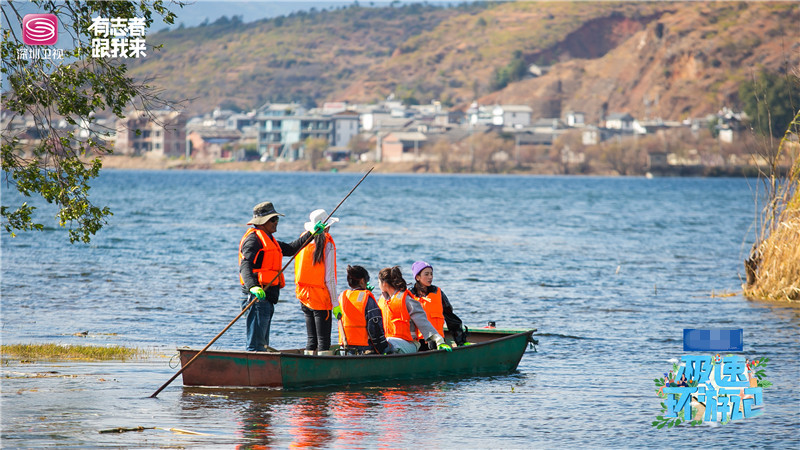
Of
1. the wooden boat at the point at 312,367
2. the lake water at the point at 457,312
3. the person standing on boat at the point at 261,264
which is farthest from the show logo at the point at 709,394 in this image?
the person standing on boat at the point at 261,264

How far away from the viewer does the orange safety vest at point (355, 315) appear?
42.5ft

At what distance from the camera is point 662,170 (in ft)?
557

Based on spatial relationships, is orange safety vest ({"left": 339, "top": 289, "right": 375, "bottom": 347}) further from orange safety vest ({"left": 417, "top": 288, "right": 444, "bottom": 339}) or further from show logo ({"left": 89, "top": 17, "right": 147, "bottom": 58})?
show logo ({"left": 89, "top": 17, "right": 147, "bottom": 58})

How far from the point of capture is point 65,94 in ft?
38.2

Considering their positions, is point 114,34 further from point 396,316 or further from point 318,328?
point 396,316

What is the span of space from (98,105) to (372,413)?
4.96 m

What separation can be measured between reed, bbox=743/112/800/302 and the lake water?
952 mm

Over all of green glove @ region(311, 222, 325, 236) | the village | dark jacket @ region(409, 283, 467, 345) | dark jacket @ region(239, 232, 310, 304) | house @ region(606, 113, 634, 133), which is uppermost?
house @ region(606, 113, 634, 133)

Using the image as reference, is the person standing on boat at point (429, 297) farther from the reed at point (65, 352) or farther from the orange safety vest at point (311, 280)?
the reed at point (65, 352)

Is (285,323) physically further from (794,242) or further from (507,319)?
(794,242)

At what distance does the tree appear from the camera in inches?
454

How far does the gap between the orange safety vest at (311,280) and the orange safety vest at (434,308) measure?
1533mm

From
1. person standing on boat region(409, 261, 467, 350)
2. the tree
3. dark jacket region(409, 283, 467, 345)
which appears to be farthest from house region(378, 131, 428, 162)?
the tree

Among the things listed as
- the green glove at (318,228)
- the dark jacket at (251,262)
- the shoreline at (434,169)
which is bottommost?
the dark jacket at (251,262)
